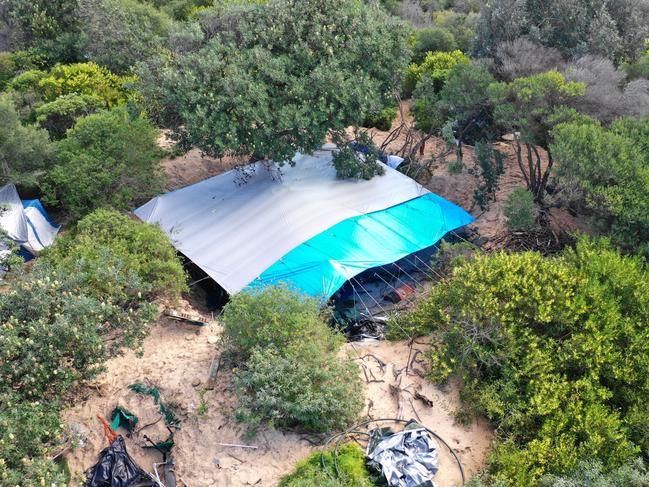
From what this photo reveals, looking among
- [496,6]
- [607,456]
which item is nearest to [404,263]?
[607,456]

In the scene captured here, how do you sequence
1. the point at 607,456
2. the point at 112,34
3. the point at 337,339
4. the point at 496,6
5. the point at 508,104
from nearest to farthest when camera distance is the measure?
the point at 607,456 → the point at 337,339 → the point at 508,104 → the point at 496,6 → the point at 112,34

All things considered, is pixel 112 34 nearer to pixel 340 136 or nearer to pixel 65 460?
pixel 340 136

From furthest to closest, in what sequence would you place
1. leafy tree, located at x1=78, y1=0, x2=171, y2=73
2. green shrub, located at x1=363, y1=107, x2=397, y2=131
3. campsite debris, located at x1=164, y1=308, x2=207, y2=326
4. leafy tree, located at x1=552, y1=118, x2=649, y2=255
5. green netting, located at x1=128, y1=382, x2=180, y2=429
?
1. green shrub, located at x1=363, y1=107, x2=397, y2=131
2. leafy tree, located at x1=78, y1=0, x2=171, y2=73
3. campsite debris, located at x1=164, y1=308, x2=207, y2=326
4. leafy tree, located at x1=552, y1=118, x2=649, y2=255
5. green netting, located at x1=128, y1=382, x2=180, y2=429

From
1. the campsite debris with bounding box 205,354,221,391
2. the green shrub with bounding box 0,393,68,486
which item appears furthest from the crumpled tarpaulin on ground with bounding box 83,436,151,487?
the campsite debris with bounding box 205,354,221,391

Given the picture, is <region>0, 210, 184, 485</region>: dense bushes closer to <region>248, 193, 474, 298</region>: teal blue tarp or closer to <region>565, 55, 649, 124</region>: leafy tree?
<region>248, 193, 474, 298</region>: teal blue tarp

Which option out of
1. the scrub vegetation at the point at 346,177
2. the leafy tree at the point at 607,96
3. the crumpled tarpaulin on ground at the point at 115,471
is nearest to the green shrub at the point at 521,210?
the scrub vegetation at the point at 346,177

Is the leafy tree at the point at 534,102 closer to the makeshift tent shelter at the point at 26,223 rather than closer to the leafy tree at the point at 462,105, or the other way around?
the leafy tree at the point at 462,105
